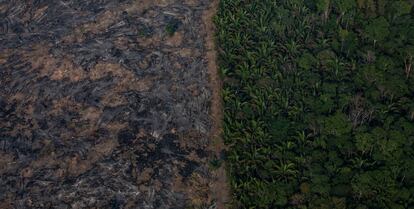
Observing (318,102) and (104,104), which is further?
(104,104)

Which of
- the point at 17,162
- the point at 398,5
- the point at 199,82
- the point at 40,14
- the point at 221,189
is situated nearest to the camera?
the point at 221,189

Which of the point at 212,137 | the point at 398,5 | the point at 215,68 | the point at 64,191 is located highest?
the point at 398,5

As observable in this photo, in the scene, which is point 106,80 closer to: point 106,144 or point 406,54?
point 106,144

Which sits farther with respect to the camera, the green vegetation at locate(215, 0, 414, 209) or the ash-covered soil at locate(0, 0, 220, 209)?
the ash-covered soil at locate(0, 0, 220, 209)

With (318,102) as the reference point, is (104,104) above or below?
below

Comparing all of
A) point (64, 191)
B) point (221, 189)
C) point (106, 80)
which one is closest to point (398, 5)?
point (221, 189)
